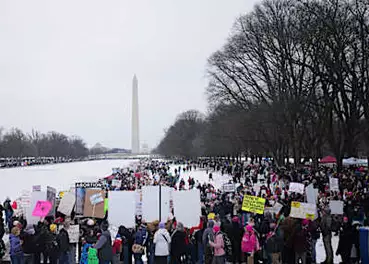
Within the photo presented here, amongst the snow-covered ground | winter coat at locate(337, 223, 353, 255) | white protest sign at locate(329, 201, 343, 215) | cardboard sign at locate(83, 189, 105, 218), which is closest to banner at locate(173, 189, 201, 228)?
cardboard sign at locate(83, 189, 105, 218)

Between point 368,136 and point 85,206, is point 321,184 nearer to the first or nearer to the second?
point 368,136

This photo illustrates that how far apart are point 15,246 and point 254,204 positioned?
5.85 metres

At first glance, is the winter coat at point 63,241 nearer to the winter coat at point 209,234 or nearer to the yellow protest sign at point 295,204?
the winter coat at point 209,234

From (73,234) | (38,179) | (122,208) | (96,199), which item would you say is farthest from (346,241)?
(38,179)

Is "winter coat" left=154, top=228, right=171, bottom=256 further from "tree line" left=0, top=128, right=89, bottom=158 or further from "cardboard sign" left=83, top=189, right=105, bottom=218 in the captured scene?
"tree line" left=0, top=128, right=89, bottom=158

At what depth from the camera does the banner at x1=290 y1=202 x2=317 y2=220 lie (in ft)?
32.7

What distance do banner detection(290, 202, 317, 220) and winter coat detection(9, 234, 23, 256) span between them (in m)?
6.09

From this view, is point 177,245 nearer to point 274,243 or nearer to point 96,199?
point 274,243

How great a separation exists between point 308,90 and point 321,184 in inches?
409

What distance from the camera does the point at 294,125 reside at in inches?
1251

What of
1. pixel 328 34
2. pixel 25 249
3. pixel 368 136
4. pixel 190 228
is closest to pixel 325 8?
pixel 328 34

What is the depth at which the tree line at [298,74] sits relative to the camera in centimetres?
2073

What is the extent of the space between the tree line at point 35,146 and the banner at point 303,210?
94.5 metres

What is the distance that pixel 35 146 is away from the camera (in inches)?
5089
